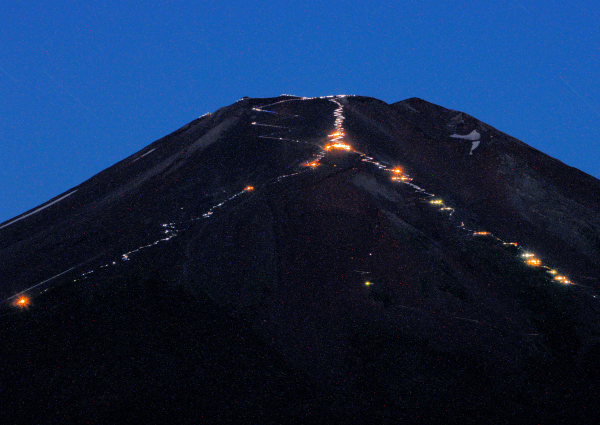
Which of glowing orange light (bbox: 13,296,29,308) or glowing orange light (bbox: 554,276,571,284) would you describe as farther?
glowing orange light (bbox: 554,276,571,284)

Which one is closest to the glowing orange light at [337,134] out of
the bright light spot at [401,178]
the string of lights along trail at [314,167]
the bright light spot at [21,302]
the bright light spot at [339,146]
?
the string of lights along trail at [314,167]

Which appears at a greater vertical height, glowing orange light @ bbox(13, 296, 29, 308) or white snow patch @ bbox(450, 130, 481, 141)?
white snow patch @ bbox(450, 130, 481, 141)

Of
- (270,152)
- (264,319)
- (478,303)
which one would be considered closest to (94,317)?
(264,319)

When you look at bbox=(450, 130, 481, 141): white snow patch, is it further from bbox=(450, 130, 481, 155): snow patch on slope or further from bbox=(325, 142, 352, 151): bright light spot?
bbox=(325, 142, 352, 151): bright light spot

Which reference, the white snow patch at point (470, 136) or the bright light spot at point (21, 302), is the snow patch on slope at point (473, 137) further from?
the bright light spot at point (21, 302)

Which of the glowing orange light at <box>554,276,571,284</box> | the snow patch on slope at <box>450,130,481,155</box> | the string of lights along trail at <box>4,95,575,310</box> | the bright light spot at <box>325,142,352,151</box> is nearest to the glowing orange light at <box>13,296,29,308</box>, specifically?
the string of lights along trail at <box>4,95,575,310</box>

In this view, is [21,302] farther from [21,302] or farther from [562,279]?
[562,279]

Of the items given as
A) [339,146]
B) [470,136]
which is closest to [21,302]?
[339,146]
